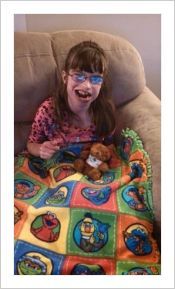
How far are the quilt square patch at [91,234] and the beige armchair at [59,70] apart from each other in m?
0.22

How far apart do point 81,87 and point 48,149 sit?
200mm

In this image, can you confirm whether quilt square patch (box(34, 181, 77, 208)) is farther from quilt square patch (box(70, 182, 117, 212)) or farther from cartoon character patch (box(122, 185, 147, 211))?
cartoon character patch (box(122, 185, 147, 211))

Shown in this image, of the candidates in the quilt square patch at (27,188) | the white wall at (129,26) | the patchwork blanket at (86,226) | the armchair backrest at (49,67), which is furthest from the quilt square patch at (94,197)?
the white wall at (129,26)

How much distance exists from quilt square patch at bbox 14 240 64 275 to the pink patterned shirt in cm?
30

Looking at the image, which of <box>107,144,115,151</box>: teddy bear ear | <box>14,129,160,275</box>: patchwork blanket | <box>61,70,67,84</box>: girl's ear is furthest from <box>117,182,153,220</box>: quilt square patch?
<box>61,70,67,84</box>: girl's ear

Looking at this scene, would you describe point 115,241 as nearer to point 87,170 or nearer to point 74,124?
point 87,170

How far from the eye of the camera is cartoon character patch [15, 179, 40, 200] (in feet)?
3.66

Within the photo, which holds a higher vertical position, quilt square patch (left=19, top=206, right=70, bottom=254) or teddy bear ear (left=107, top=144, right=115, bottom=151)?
teddy bear ear (left=107, top=144, right=115, bottom=151)

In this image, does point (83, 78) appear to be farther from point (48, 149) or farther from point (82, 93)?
point (48, 149)

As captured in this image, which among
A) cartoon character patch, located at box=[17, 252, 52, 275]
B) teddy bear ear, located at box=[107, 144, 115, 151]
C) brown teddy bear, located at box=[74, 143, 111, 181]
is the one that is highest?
teddy bear ear, located at box=[107, 144, 115, 151]

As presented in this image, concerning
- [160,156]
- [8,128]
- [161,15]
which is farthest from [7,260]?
[161,15]

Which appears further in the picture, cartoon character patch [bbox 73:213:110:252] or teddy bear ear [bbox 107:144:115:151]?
teddy bear ear [bbox 107:144:115:151]

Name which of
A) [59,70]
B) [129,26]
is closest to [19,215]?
[59,70]

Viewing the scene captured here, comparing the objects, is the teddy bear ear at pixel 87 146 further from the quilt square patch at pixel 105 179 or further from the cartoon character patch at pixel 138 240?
the cartoon character patch at pixel 138 240
